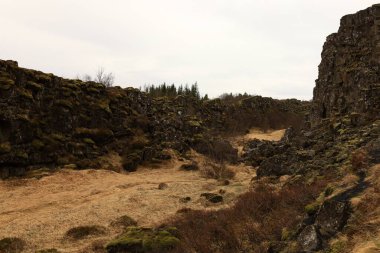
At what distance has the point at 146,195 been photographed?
30.6m

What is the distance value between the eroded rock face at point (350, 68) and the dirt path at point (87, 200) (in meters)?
10.9

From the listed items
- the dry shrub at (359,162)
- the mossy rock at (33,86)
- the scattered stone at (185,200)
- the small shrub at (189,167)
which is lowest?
the scattered stone at (185,200)

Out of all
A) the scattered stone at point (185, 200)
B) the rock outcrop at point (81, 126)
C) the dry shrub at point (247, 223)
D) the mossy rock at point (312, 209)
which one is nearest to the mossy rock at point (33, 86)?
the rock outcrop at point (81, 126)

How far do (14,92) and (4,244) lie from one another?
22408 millimetres

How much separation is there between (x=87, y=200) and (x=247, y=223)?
15.2 metres

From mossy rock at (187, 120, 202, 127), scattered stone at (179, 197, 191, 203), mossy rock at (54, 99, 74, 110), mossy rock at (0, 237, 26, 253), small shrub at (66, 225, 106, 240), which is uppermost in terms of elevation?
mossy rock at (54, 99, 74, 110)

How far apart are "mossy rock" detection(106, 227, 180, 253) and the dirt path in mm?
2053

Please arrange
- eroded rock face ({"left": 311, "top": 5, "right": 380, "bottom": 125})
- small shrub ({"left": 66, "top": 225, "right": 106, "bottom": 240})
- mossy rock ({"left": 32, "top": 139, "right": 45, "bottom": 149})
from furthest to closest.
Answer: mossy rock ({"left": 32, "top": 139, "right": 45, "bottom": 149}), eroded rock face ({"left": 311, "top": 5, "right": 380, "bottom": 125}), small shrub ({"left": 66, "top": 225, "right": 106, "bottom": 240})

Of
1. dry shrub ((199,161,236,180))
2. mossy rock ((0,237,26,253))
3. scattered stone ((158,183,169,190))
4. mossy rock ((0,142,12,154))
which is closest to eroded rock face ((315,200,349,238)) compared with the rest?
mossy rock ((0,237,26,253))

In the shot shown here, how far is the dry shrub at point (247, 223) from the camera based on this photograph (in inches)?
627

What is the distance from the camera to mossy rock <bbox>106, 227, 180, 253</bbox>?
18016 mm

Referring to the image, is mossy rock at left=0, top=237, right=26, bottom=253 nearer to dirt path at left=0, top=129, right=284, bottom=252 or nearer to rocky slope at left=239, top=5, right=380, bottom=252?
dirt path at left=0, top=129, right=284, bottom=252

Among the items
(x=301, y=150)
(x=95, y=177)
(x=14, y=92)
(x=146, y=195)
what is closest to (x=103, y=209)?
(x=146, y=195)

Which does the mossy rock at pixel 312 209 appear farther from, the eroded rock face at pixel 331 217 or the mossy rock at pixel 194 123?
the mossy rock at pixel 194 123
